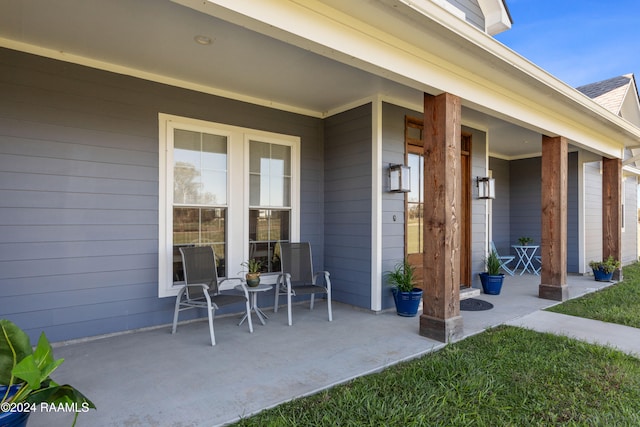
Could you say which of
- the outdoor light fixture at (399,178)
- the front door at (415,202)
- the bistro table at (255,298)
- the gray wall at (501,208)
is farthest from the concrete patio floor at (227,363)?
the gray wall at (501,208)

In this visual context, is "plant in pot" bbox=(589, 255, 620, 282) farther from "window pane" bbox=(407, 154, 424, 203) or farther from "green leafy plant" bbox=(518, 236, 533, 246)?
"window pane" bbox=(407, 154, 424, 203)

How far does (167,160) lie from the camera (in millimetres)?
3994

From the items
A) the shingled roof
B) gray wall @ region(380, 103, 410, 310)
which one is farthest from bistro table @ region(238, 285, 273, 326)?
the shingled roof

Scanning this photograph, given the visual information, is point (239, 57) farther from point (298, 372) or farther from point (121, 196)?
point (298, 372)

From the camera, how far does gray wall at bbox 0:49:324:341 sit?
3234 millimetres

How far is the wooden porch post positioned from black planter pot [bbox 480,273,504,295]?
2271 millimetres

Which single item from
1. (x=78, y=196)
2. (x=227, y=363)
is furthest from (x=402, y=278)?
(x=78, y=196)

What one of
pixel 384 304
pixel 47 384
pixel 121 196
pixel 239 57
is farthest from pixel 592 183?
pixel 47 384

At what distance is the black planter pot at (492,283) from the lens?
217 inches

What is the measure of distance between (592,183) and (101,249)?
30.3ft

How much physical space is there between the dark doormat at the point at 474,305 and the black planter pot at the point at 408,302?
77 centimetres

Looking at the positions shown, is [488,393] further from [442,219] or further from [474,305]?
[474,305]

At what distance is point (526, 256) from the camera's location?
314 inches

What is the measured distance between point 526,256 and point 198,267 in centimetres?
705
